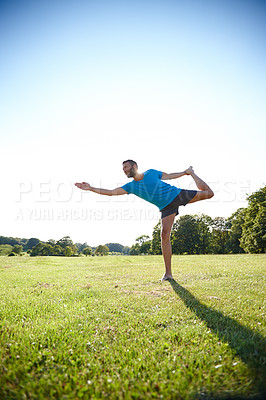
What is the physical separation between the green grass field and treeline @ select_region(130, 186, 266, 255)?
1542 inches

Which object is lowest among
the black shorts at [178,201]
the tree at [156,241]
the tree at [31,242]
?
the tree at [31,242]

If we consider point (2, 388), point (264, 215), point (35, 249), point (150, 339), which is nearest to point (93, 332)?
point (150, 339)

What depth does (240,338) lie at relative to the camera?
233 cm

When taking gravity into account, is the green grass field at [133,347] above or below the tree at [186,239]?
above

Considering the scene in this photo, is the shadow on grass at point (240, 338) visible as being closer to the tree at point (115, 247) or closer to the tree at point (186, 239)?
the tree at point (186, 239)

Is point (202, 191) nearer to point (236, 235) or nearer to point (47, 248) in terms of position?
point (236, 235)

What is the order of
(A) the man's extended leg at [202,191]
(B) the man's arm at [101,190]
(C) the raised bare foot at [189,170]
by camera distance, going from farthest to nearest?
1. (C) the raised bare foot at [189,170]
2. (A) the man's extended leg at [202,191]
3. (B) the man's arm at [101,190]

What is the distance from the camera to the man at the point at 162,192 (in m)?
5.50

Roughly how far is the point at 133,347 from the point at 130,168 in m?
4.13

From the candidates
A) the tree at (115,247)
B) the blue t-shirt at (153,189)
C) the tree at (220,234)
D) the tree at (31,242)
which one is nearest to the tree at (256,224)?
the tree at (220,234)

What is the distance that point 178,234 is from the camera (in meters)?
56.8

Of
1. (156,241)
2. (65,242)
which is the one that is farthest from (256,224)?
(65,242)

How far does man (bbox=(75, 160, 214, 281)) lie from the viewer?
550 cm

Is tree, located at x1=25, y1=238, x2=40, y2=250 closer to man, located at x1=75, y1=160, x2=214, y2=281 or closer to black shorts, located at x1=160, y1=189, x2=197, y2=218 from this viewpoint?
man, located at x1=75, y1=160, x2=214, y2=281
